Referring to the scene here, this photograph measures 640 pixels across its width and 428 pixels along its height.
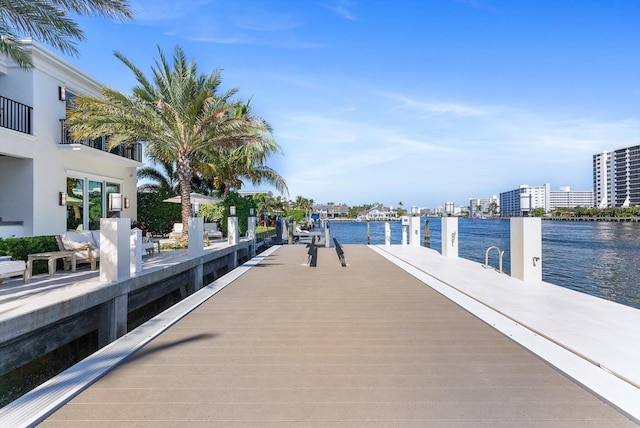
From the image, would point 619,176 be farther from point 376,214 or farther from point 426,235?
point 426,235

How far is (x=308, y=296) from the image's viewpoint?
6.85 meters

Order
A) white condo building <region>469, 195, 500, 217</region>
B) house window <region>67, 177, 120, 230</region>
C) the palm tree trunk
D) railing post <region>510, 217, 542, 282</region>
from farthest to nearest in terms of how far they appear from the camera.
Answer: white condo building <region>469, 195, 500, 217</region> → the palm tree trunk → house window <region>67, 177, 120, 230</region> → railing post <region>510, 217, 542, 282</region>

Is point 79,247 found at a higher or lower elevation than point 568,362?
higher

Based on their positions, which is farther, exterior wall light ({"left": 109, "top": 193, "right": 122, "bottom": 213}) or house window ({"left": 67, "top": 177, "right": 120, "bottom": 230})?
house window ({"left": 67, "top": 177, "right": 120, "bottom": 230})

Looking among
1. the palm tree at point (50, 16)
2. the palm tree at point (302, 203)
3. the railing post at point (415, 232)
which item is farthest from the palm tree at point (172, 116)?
the palm tree at point (302, 203)

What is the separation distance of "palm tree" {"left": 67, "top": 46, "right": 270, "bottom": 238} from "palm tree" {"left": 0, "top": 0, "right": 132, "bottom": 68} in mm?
3477

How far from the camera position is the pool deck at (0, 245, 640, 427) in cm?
275


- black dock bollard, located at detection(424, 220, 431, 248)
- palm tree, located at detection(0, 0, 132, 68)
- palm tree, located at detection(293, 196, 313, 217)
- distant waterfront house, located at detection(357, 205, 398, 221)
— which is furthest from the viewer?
distant waterfront house, located at detection(357, 205, 398, 221)

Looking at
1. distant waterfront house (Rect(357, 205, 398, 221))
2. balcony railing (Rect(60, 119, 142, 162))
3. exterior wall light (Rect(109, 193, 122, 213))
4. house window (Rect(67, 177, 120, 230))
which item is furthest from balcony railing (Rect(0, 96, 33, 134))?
distant waterfront house (Rect(357, 205, 398, 221))

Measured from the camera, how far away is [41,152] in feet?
38.9

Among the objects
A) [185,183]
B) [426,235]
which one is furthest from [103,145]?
[426,235]

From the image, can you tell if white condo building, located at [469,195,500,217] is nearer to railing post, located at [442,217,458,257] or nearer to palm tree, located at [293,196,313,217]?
palm tree, located at [293,196,313,217]

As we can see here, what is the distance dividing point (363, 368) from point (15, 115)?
12332mm

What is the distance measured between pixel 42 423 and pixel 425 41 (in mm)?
18399
